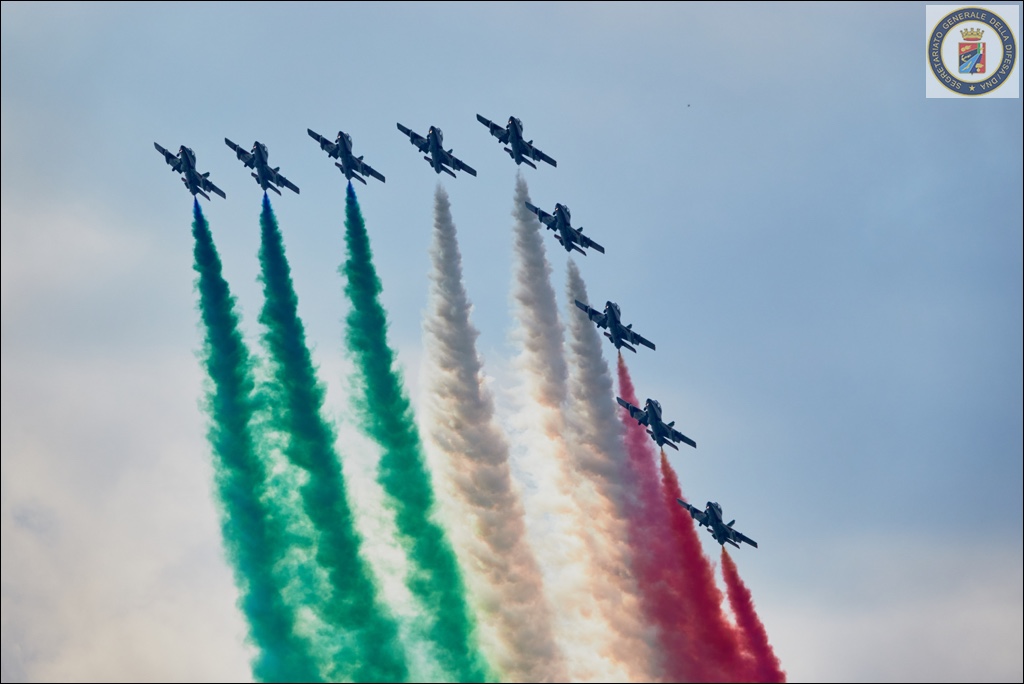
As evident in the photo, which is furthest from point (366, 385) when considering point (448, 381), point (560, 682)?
point (560, 682)

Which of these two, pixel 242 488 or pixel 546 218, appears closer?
pixel 242 488

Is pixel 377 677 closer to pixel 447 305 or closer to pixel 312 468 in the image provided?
pixel 312 468

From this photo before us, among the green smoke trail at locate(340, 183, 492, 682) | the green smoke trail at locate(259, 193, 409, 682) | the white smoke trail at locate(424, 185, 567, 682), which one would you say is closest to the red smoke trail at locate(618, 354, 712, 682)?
the white smoke trail at locate(424, 185, 567, 682)

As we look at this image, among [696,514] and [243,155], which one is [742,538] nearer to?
[696,514]

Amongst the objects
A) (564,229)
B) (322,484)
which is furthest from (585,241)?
(322,484)

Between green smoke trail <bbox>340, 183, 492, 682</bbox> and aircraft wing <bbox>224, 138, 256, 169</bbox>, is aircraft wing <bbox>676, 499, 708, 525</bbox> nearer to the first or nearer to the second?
green smoke trail <bbox>340, 183, 492, 682</bbox>
